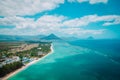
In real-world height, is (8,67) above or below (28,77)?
above

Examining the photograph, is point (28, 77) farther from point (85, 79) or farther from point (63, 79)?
point (85, 79)

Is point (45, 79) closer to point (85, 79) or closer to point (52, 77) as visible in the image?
point (52, 77)

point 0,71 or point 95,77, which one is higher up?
point 0,71

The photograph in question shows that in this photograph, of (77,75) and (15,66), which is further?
(15,66)

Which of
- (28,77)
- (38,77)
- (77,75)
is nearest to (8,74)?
(28,77)

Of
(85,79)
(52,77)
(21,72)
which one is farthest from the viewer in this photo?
(21,72)

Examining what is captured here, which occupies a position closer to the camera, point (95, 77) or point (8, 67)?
point (95, 77)

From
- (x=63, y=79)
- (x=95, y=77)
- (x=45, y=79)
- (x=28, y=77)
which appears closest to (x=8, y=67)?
(x=28, y=77)

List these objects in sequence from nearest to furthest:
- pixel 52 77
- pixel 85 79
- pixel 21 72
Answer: pixel 85 79 < pixel 52 77 < pixel 21 72

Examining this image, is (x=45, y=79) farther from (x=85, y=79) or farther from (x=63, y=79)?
(x=85, y=79)
